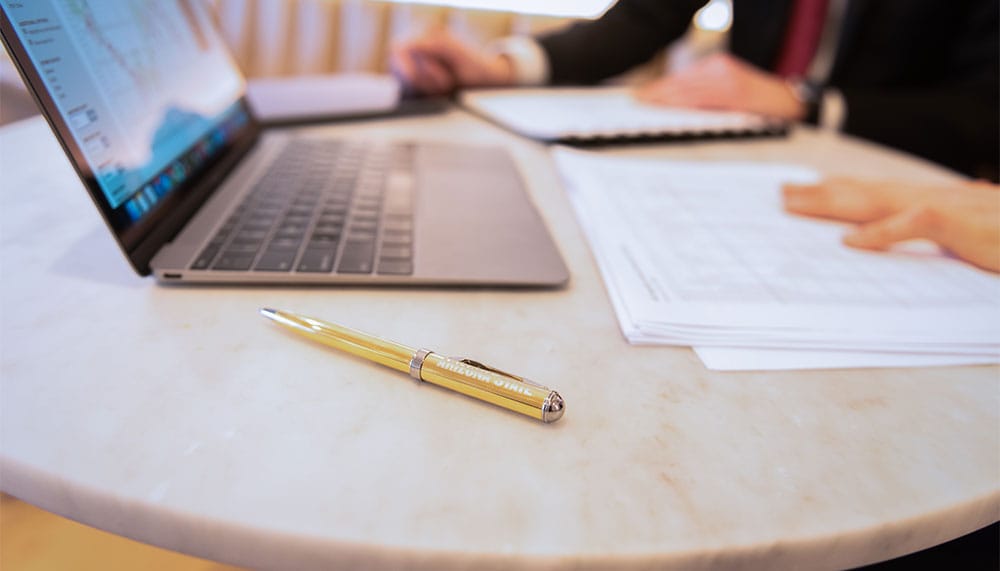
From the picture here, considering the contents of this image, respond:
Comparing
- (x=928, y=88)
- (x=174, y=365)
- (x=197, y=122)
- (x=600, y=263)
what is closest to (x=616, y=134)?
(x=600, y=263)

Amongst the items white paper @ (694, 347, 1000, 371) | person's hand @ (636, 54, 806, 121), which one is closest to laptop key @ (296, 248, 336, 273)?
white paper @ (694, 347, 1000, 371)

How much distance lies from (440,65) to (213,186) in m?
0.53

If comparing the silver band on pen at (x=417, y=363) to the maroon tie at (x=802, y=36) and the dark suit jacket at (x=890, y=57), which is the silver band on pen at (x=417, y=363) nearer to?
the dark suit jacket at (x=890, y=57)

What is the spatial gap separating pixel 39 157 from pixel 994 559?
809 millimetres

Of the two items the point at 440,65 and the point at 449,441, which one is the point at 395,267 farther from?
the point at 440,65

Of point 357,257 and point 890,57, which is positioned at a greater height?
point 357,257

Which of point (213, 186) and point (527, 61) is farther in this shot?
point (527, 61)

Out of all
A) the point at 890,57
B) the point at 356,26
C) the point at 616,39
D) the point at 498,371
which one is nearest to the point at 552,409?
the point at 498,371

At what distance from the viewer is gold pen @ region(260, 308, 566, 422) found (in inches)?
10.1

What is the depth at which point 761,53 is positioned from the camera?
1298 mm

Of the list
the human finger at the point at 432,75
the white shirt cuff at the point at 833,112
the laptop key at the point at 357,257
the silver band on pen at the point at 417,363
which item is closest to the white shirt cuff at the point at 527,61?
the human finger at the point at 432,75

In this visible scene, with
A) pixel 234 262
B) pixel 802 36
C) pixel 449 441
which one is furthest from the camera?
pixel 802 36

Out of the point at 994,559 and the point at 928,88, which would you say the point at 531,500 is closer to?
the point at 994,559

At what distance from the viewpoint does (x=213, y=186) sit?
0.45 meters
